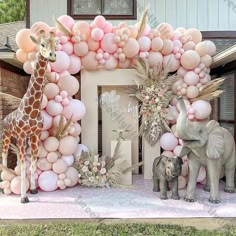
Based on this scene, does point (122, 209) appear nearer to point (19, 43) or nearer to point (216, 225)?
point (216, 225)

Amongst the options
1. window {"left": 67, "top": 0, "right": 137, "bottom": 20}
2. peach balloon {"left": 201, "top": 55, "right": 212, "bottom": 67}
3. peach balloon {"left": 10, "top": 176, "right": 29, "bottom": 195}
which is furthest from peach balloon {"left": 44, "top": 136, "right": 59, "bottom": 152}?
window {"left": 67, "top": 0, "right": 137, "bottom": 20}

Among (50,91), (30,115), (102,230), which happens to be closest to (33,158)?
(30,115)

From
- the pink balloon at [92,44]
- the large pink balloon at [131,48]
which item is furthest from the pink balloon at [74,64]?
the large pink balloon at [131,48]

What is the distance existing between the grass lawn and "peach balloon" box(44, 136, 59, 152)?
1659 millimetres

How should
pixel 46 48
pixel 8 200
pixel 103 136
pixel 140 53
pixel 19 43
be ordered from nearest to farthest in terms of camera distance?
pixel 46 48, pixel 8 200, pixel 19 43, pixel 140 53, pixel 103 136

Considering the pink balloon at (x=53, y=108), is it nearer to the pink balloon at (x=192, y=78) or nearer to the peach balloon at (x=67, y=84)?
the peach balloon at (x=67, y=84)

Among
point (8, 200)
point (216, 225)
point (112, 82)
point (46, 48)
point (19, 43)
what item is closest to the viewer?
point (216, 225)

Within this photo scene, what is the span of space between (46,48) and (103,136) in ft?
9.40

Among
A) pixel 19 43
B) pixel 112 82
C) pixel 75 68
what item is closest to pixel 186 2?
pixel 112 82

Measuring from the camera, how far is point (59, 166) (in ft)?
16.9

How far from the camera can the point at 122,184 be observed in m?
5.60

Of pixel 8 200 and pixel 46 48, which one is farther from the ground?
pixel 46 48

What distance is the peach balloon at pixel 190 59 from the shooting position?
539 cm

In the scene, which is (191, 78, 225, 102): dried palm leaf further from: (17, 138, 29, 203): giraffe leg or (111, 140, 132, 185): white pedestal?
(17, 138, 29, 203): giraffe leg
